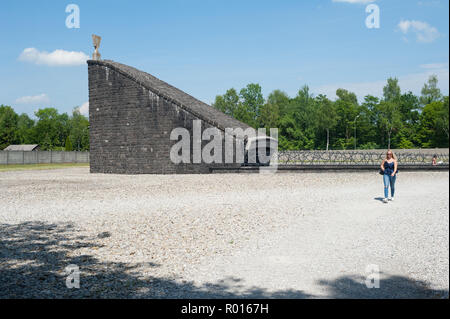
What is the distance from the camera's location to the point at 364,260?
5637 mm

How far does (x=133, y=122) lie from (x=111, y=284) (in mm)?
22300

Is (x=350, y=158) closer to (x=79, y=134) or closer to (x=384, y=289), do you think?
(x=384, y=289)

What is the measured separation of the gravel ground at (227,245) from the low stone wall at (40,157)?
4017cm

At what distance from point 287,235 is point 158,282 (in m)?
3.31

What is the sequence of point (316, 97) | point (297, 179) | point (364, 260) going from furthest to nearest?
point (316, 97) < point (297, 179) < point (364, 260)

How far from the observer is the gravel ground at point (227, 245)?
472 centimetres

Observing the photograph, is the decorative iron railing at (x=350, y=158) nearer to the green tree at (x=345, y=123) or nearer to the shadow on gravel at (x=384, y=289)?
the shadow on gravel at (x=384, y=289)

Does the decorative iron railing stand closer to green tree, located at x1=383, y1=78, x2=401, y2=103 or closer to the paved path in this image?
the paved path

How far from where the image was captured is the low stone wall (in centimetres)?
4669

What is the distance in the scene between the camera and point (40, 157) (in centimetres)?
5166

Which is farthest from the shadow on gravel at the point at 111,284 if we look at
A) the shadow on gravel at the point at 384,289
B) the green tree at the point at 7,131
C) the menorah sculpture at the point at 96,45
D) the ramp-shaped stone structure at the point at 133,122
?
the green tree at the point at 7,131
